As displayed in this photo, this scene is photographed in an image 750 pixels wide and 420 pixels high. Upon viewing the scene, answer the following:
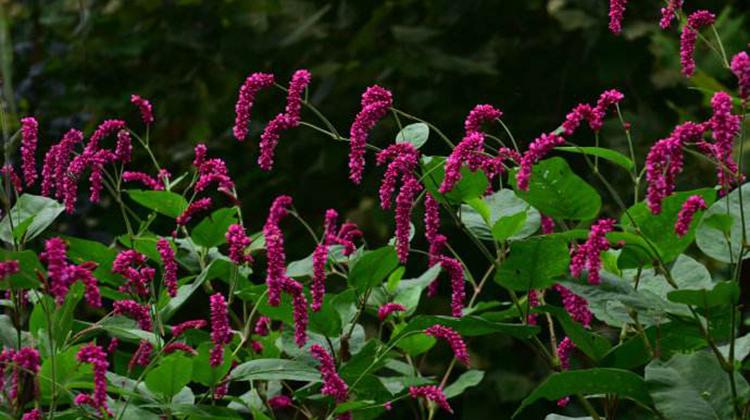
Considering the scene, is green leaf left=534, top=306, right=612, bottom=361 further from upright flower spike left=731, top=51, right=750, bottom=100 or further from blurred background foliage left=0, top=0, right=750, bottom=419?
blurred background foliage left=0, top=0, right=750, bottom=419

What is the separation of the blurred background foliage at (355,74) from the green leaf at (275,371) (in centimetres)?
247

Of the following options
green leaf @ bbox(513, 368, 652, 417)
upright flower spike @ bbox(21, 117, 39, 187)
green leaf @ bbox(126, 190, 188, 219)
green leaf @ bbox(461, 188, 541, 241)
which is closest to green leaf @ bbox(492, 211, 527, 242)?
green leaf @ bbox(461, 188, 541, 241)

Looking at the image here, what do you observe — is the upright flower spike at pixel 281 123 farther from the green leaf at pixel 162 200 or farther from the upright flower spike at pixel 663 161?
the upright flower spike at pixel 663 161

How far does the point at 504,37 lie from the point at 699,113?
2.53ft

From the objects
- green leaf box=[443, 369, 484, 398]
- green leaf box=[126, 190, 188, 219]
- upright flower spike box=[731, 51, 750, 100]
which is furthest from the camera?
green leaf box=[443, 369, 484, 398]

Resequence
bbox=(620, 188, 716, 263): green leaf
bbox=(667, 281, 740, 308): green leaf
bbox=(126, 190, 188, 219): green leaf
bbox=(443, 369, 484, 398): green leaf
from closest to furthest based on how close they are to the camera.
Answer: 1. bbox=(667, 281, 740, 308): green leaf
2. bbox=(620, 188, 716, 263): green leaf
3. bbox=(126, 190, 188, 219): green leaf
4. bbox=(443, 369, 484, 398): green leaf

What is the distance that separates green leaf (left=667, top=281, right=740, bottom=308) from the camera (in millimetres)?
1392

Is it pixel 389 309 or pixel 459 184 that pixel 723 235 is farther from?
pixel 389 309

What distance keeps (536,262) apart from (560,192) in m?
0.09

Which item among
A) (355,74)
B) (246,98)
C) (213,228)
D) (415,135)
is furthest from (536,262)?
(355,74)

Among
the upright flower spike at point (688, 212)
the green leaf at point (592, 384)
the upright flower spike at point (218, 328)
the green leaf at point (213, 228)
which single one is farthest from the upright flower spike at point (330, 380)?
the upright flower spike at point (688, 212)

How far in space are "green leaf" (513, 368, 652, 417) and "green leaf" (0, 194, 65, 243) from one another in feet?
2.22

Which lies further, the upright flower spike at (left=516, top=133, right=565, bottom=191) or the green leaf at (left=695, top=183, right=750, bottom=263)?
the green leaf at (left=695, top=183, right=750, bottom=263)

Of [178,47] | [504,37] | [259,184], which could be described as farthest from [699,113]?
[178,47]
